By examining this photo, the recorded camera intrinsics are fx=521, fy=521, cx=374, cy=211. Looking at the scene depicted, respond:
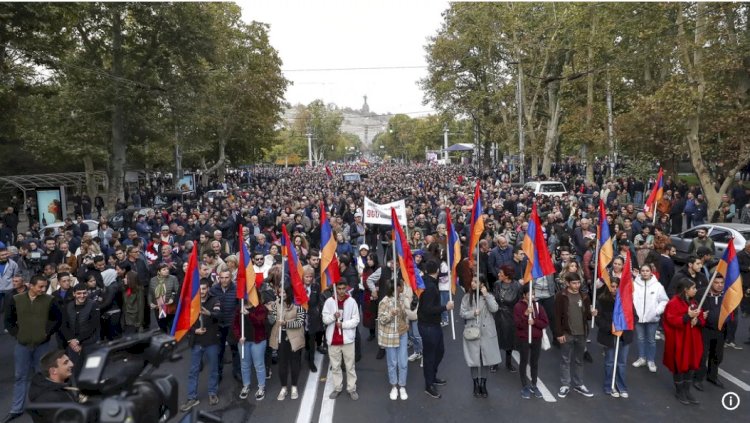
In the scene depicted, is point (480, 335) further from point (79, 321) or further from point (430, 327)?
point (79, 321)

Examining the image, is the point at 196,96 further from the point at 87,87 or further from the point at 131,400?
the point at 131,400

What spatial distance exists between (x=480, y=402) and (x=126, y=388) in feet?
14.3

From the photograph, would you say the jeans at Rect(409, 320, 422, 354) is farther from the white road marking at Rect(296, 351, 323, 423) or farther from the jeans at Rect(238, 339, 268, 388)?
the jeans at Rect(238, 339, 268, 388)

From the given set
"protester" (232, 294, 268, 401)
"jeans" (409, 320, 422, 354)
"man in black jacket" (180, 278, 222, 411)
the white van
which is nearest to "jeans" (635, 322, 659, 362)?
"jeans" (409, 320, 422, 354)

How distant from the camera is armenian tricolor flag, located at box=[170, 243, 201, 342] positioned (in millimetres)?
5812

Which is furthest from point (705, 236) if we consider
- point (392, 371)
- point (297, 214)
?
point (297, 214)

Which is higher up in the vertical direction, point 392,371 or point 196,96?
point 196,96

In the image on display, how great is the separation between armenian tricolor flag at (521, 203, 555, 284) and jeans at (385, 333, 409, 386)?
1.83m

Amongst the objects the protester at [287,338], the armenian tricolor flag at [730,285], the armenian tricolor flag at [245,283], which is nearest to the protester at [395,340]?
the protester at [287,338]

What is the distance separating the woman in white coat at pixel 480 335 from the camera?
6.27 metres

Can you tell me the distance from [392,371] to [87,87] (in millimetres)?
21537

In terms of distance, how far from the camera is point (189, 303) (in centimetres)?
589

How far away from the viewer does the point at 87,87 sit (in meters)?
22.3

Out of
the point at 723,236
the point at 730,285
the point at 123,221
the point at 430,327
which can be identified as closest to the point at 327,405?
the point at 430,327
